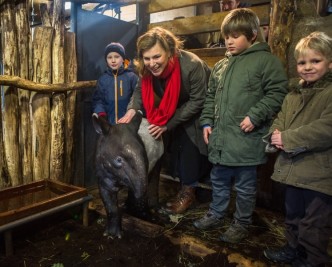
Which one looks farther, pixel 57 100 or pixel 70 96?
pixel 70 96

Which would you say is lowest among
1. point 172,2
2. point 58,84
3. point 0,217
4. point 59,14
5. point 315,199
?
point 0,217

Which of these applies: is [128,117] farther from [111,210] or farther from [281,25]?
[281,25]

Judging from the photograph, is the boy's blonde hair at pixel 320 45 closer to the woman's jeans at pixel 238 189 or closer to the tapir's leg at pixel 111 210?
the woman's jeans at pixel 238 189

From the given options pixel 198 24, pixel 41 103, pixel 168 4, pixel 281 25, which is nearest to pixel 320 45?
pixel 281 25

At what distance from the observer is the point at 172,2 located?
15.8ft

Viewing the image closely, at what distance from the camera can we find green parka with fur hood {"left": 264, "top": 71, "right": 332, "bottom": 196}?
2.08 m

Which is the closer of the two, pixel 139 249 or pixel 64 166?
pixel 139 249

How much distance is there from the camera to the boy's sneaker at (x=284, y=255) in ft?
7.98

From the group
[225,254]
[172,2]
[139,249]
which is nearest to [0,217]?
[139,249]

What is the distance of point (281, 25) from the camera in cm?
349

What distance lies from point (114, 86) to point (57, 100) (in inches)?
27.4

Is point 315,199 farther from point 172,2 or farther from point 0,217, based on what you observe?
point 172,2

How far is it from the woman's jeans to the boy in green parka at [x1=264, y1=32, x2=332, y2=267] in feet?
1.35

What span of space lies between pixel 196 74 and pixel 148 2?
269cm
